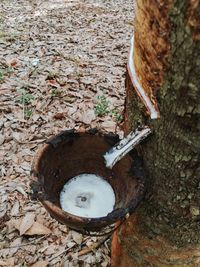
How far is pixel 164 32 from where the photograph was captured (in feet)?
3.52

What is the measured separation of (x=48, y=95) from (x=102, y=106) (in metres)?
0.50

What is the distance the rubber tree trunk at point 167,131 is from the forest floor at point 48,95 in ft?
1.45

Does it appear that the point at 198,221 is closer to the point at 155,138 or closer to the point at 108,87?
the point at 155,138

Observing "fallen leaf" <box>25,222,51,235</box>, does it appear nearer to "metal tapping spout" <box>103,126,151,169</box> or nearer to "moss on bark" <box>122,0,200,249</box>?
"moss on bark" <box>122,0,200,249</box>

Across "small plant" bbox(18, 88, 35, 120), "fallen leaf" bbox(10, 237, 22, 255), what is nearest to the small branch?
"fallen leaf" bbox(10, 237, 22, 255)

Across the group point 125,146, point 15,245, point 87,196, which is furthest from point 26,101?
point 125,146

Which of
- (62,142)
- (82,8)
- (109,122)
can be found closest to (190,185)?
(62,142)

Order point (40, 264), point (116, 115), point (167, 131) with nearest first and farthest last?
point (167, 131), point (40, 264), point (116, 115)

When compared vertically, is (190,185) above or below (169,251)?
above

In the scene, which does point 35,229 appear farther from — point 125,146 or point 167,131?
point 167,131

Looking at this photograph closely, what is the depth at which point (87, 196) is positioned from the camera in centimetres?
164

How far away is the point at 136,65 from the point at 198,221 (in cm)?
64

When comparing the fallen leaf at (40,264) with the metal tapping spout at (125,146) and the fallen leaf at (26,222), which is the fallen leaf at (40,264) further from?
the metal tapping spout at (125,146)

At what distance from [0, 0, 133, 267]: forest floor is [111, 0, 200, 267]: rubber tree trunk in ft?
1.45
